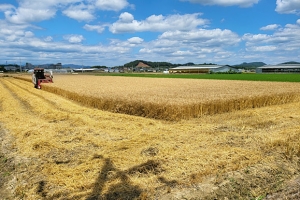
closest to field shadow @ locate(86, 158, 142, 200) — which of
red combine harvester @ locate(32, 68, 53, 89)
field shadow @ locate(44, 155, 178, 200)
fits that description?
field shadow @ locate(44, 155, 178, 200)

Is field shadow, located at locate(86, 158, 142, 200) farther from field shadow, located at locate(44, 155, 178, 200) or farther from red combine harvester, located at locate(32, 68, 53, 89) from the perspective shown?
red combine harvester, located at locate(32, 68, 53, 89)

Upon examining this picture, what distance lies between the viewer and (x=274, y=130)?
339 inches

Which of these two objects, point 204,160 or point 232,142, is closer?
point 204,160

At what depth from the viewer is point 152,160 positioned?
6.09 m

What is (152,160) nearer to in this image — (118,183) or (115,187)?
(118,183)

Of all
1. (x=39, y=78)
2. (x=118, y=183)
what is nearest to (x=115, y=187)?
(x=118, y=183)

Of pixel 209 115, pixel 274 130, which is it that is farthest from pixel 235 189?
pixel 209 115

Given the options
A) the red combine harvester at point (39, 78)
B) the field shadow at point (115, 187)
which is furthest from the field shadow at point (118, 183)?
the red combine harvester at point (39, 78)

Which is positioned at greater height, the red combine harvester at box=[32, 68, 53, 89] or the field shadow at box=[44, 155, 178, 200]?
the red combine harvester at box=[32, 68, 53, 89]

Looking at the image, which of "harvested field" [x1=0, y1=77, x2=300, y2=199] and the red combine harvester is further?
the red combine harvester

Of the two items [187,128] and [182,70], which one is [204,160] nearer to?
[187,128]

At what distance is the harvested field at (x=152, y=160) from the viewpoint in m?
4.85

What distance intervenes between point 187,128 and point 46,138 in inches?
185

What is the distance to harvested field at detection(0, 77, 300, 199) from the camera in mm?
4852
